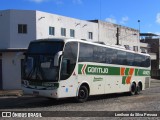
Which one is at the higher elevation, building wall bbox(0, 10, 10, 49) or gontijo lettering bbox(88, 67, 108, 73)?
building wall bbox(0, 10, 10, 49)

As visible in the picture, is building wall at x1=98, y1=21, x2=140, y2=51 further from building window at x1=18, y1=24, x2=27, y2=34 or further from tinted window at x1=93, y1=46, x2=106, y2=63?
tinted window at x1=93, y1=46, x2=106, y2=63

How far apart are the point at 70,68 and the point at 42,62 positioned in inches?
59.5

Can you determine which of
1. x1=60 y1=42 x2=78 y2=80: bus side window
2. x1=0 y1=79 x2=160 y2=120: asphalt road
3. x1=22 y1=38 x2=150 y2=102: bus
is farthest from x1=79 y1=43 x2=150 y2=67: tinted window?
x1=0 y1=79 x2=160 y2=120: asphalt road

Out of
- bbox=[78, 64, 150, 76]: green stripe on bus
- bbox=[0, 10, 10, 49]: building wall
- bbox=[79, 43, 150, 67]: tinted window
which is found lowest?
bbox=[78, 64, 150, 76]: green stripe on bus

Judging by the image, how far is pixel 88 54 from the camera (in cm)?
2006

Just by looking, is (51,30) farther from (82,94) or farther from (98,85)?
(82,94)

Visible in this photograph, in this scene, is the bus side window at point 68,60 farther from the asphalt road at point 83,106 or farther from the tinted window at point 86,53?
the asphalt road at point 83,106

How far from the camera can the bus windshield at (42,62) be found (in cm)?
1761

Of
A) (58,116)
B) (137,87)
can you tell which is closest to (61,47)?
(58,116)

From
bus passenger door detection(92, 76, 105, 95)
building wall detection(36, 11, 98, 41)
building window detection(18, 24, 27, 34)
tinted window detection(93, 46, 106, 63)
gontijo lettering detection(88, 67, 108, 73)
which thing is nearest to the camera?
gontijo lettering detection(88, 67, 108, 73)

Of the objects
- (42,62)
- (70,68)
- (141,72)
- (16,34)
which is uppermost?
(16,34)

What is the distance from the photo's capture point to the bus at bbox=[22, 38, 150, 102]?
17609 millimetres

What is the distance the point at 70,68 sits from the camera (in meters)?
18.4

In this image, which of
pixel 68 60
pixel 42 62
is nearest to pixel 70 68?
pixel 68 60
